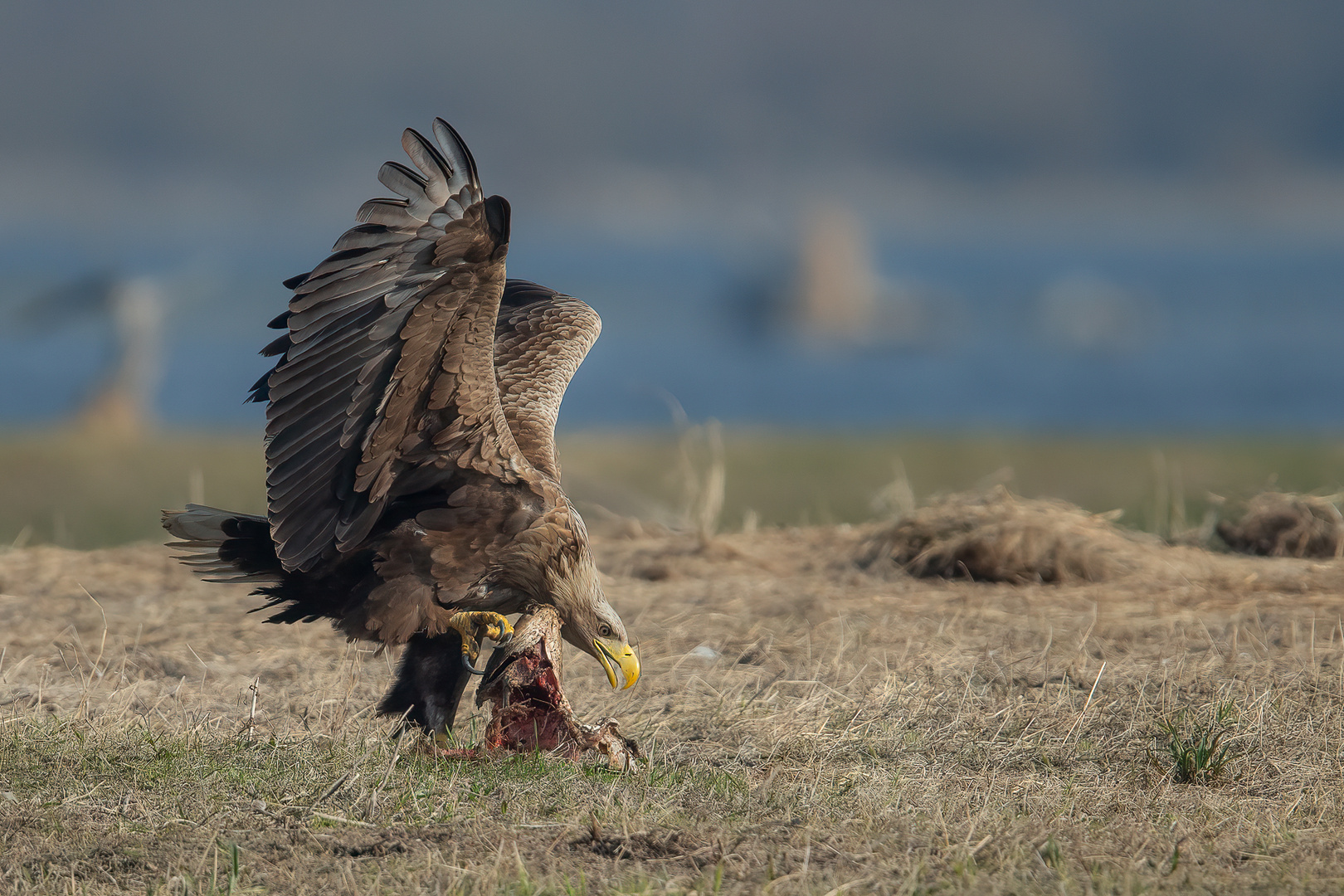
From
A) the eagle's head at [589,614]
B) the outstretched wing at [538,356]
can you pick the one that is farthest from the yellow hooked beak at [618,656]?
the outstretched wing at [538,356]

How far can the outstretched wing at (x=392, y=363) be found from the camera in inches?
159

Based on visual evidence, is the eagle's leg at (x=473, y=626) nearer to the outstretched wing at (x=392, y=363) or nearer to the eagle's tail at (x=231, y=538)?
the outstretched wing at (x=392, y=363)

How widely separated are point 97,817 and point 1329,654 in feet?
15.8

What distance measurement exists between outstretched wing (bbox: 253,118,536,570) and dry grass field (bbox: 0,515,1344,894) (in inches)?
32.1

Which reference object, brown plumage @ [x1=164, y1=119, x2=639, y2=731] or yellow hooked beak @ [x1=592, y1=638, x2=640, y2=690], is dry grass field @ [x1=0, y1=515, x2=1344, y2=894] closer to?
yellow hooked beak @ [x1=592, y1=638, x2=640, y2=690]

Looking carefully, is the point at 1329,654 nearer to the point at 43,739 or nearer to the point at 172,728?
the point at 172,728

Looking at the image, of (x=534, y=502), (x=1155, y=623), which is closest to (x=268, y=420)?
(x=534, y=502)

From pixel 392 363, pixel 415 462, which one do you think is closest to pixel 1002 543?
pixel 415 462

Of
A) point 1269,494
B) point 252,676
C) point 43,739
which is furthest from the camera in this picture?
point 1269,494

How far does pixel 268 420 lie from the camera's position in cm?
425

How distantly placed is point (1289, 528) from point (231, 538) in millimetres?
6944

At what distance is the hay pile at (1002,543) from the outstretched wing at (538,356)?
264cm

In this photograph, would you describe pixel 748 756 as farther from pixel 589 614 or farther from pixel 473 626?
pixel 473 626

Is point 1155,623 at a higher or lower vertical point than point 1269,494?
lower
